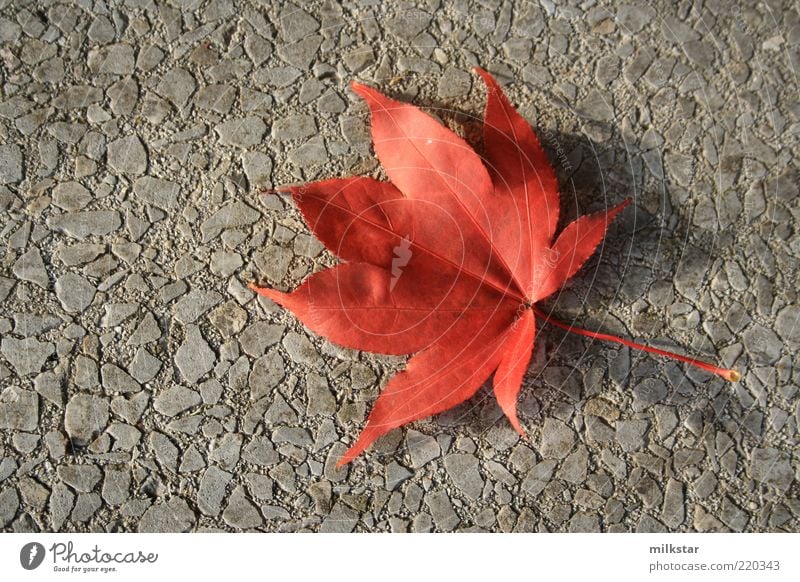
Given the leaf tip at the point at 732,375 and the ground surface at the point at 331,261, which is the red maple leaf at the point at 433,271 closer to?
the ground surface at the point at 331,261

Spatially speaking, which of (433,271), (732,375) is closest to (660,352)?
(732,375)

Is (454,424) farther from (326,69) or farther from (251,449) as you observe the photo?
(326,69)

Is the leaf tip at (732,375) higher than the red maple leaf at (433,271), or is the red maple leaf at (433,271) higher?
the red maple leaf at (433,271)

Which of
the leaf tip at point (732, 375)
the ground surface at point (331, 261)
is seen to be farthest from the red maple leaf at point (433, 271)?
the leaf tip at point (732, 375)

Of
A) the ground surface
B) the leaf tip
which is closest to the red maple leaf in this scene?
the ground surface

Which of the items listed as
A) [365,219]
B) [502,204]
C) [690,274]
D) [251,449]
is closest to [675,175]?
[690,274]
